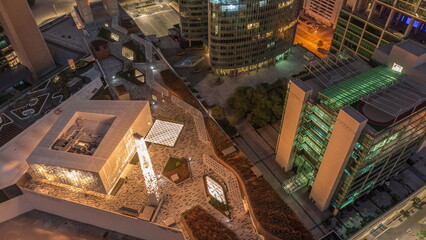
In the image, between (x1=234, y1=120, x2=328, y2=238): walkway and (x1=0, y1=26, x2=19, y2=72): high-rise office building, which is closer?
(x1=234, y1=120, x2=328, y2=238): walkway

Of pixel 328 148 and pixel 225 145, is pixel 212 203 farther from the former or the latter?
pixel 328 148

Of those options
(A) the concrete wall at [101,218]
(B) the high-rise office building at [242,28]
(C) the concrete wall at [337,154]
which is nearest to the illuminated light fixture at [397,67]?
(C) the concrete wall at [337,154]

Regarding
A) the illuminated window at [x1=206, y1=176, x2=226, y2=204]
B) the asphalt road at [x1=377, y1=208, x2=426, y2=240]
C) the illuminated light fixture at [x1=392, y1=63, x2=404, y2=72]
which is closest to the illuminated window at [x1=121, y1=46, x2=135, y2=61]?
the illuminated window at [x1=206, y1=176, x2=226, y2=204]

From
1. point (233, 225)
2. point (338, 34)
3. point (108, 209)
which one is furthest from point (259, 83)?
point (108, 209)

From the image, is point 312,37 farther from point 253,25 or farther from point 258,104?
point 258,104

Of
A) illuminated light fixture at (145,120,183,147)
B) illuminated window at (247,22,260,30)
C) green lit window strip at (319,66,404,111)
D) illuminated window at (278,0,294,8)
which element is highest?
illuminated window at (278,0,294,8)

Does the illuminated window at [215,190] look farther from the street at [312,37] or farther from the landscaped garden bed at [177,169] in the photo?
the street at [312,37]

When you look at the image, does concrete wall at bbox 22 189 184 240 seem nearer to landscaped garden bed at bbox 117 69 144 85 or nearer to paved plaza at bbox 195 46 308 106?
landscaped garden bed at bbox 117 69 144 85
